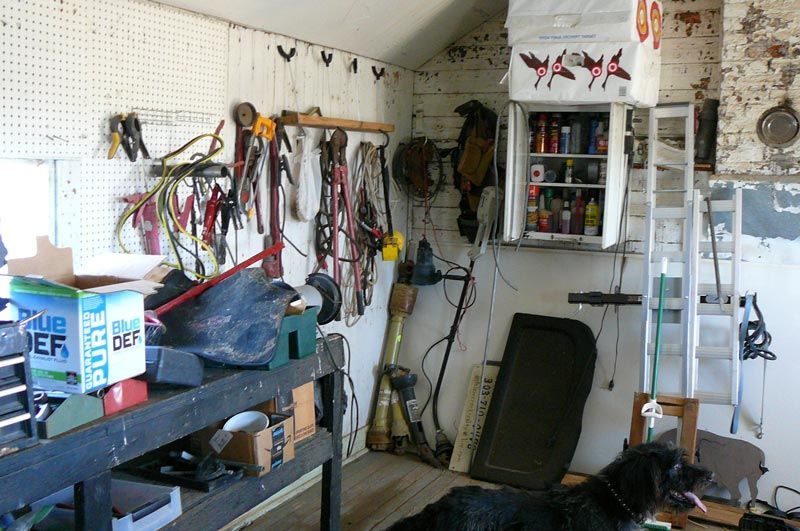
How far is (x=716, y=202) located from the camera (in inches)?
156

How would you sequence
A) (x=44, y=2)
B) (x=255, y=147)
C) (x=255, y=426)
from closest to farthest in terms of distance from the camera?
1. (x=44, y=2)
2. (x=255, y=426)
3. (x=255, y=147)

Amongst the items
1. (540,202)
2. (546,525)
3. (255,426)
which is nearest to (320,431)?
(255,426)

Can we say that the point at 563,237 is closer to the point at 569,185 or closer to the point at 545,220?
the point at 545,220

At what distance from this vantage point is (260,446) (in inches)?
100

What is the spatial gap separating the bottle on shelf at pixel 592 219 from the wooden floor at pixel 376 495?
1.41 m

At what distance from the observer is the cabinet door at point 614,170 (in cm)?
394

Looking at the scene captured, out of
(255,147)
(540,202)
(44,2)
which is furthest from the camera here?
(540,202)

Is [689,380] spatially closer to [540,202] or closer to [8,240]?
[540,202]

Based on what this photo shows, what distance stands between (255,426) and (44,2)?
4.81 feet

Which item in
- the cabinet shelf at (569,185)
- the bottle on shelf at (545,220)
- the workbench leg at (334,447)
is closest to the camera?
the workbench leg at (334,447)

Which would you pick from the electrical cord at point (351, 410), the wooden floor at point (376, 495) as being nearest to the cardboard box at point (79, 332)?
the wooden floor at point (376, 495)

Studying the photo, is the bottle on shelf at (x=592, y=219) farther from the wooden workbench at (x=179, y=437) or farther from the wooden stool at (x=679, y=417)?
the wooden workbench at (x=179, y=437)

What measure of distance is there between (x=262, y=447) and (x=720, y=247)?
2561 millimetres

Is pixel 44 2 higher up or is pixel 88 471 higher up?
pixel 44 2
